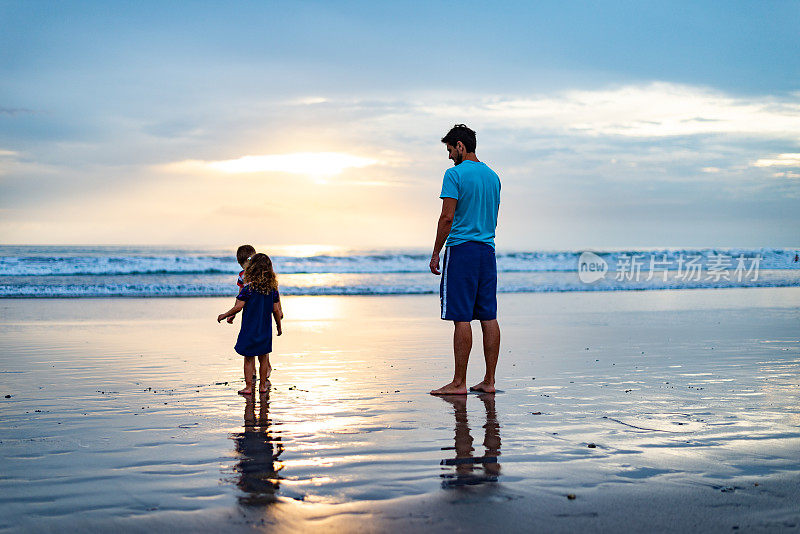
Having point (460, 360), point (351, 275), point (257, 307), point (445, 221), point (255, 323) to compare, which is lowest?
point (460, 360)

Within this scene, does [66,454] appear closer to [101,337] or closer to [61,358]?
[61,358]

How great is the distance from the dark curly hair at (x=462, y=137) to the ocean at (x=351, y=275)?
14.4 meters

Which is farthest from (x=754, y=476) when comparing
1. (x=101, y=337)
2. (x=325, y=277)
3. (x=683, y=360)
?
(x=325, y=277)

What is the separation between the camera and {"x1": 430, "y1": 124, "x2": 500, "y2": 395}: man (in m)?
5.50

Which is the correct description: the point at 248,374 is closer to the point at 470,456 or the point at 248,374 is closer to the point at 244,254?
the point at 244,254

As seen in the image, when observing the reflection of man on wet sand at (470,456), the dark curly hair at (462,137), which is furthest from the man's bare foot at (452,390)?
the dark curly hair at (462,137)

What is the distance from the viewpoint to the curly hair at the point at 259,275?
6.25 meters

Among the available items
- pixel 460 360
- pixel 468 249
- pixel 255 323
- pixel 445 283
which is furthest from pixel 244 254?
pixel 460 360

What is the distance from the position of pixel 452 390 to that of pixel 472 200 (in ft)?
4.92

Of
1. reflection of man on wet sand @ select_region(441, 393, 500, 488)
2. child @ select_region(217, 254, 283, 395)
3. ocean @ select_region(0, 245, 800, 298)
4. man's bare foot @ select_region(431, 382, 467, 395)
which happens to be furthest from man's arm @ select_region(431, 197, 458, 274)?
ocean @ select_region(0, 245, 800, 298)

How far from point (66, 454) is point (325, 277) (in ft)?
74.6

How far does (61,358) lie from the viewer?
7355 mm

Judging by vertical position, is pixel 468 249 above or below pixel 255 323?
above

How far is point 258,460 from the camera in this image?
3422 millimetres
